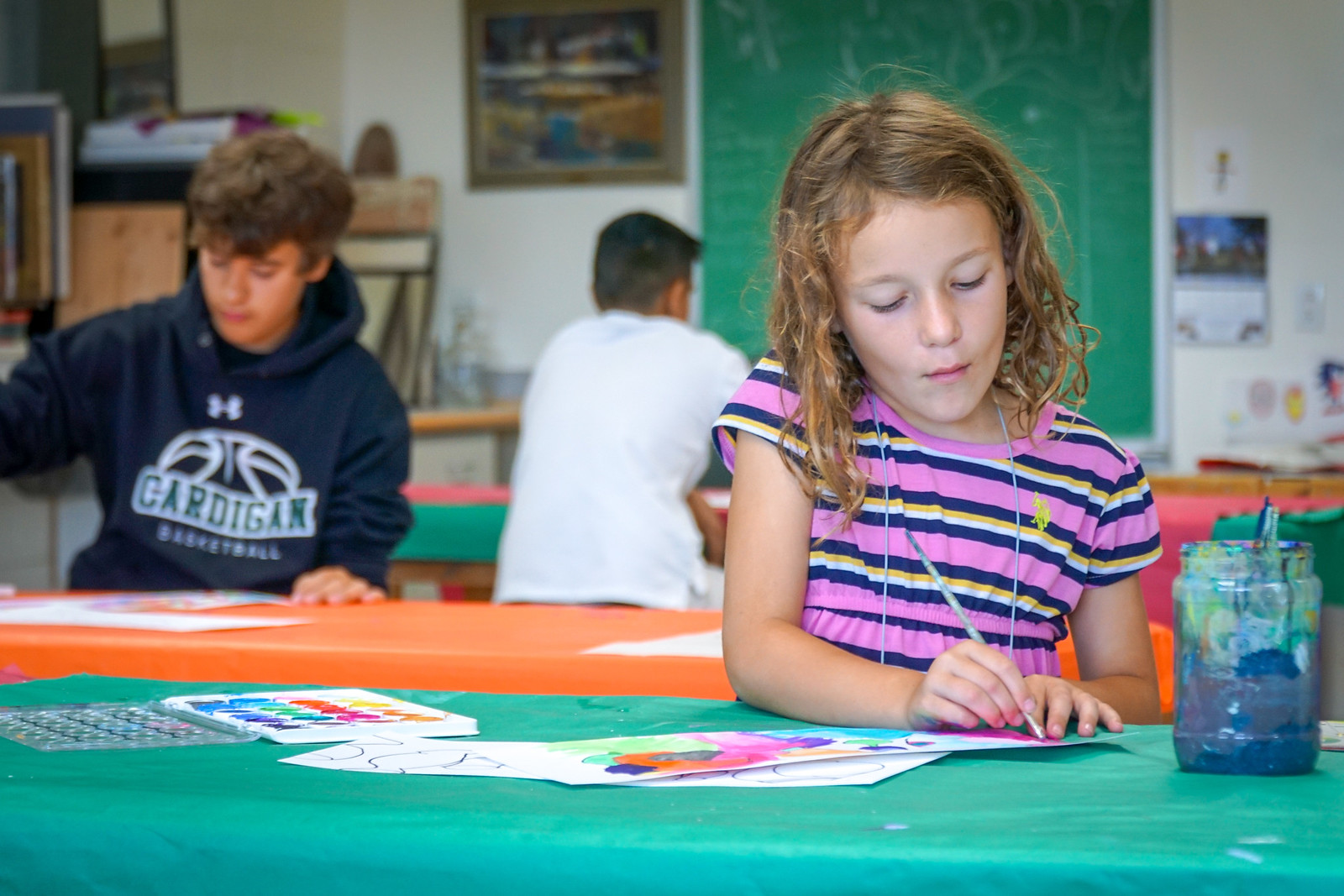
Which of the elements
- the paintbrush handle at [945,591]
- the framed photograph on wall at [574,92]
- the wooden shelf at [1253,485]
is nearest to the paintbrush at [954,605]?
the paintbrush handle at [945,591]

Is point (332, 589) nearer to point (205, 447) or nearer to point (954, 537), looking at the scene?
point (205, 447)

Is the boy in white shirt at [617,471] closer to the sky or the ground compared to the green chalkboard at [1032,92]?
closer to the ground

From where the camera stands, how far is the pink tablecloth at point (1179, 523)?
2.11 metres

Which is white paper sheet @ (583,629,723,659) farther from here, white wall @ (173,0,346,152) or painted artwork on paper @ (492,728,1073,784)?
white wall @ (173,0,346,152)

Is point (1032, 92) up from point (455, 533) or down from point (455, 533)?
up

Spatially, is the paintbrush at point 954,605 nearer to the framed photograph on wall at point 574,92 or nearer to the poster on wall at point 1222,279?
the poster on wall at point 1222,279

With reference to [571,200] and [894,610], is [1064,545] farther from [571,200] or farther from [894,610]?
[571,200]

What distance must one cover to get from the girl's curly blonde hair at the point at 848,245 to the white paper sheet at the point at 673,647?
0.25 metres

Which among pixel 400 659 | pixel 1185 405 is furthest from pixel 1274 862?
pixel 1185 405

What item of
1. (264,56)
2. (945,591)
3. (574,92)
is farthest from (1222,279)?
(945,591)

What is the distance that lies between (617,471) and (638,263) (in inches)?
18.5

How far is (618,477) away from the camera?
7.56 feet

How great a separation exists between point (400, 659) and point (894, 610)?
0.46 metres

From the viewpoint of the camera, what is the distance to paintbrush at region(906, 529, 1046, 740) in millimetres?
820
